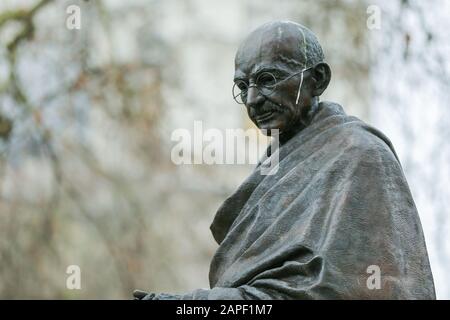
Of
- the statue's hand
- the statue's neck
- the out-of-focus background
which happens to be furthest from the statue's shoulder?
the out-of-focus background

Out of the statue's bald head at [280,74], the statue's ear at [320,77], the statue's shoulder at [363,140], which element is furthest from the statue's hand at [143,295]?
the statue's ear at [320,77]

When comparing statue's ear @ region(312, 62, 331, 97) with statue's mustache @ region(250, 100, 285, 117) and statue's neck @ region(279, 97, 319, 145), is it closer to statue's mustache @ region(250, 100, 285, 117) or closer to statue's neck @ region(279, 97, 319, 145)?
statue's neck @ region(279, 97, 319, 145)

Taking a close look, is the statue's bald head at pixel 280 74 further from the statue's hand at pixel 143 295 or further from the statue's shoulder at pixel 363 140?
the statue's hand at pixel 143 295

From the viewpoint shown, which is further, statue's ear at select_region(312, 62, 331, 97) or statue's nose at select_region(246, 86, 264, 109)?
statue's ear at select_region(312, 62, 331, 97)

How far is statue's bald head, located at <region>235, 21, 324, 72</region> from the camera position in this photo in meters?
8.88

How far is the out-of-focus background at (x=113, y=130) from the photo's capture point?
16453mm

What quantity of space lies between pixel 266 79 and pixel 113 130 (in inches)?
358

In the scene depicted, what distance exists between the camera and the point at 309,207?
8.58 metres

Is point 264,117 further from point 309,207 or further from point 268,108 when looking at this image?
point 309,207

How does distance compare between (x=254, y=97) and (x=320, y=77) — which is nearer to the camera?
(x=254, y=97)

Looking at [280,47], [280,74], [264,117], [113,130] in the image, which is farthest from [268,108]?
[113,130]

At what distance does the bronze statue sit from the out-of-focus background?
679cm

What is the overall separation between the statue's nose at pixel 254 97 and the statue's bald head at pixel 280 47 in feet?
0.41
